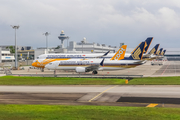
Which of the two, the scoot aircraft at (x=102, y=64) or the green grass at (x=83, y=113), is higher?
the scoot aircraft at (x=102, y=64)

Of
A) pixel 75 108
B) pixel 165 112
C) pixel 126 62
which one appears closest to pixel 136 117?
pixel 165 112

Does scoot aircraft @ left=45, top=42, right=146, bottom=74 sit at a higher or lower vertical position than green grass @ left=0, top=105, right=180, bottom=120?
higher

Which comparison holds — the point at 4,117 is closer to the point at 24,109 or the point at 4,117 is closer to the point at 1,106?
the point at 24,109

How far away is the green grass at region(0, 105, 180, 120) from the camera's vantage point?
16.6m

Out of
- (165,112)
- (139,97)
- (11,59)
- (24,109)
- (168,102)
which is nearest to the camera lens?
(165,112)

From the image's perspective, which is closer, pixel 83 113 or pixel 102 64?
pixel 83 113

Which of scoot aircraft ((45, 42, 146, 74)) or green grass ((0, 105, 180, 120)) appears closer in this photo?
green grass ((0, 105, 180, 120))

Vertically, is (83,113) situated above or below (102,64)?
below

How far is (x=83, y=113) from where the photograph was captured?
18.0 metres

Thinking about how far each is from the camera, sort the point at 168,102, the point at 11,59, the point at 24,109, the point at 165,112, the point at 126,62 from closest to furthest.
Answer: the point at 165,112
the point at 24,109
the point at 168,102
the point at 126,62
the point at 11,59

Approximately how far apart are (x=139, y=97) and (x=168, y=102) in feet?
11.7

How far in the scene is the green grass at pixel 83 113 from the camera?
16609 mm

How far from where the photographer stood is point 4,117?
16859 mm

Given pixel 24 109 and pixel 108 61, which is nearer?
pixel 24 109
